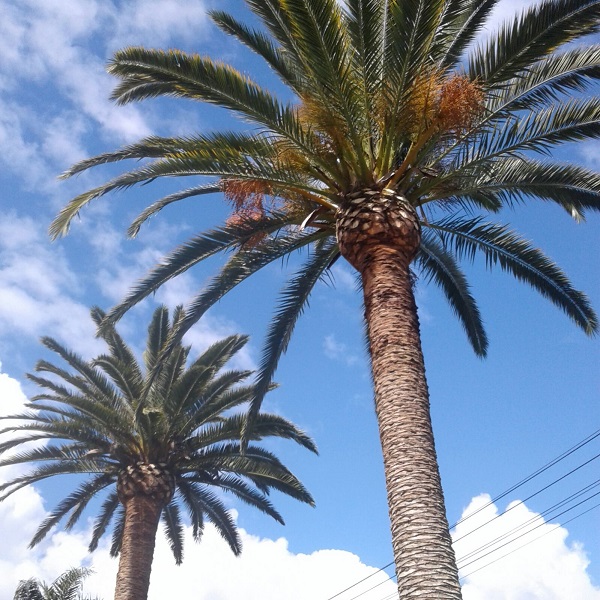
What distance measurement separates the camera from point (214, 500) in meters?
18.4

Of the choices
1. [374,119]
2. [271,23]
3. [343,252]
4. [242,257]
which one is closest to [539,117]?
[374,119]

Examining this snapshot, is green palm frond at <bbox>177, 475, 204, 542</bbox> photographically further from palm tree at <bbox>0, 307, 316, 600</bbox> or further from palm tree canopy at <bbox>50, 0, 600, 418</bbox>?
palm tree canopy at <bbox>50, 0, 600, 418</bbox>

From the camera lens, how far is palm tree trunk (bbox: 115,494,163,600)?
14.8 m

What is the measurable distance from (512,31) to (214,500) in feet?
45.8

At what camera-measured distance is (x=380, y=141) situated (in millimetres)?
8875

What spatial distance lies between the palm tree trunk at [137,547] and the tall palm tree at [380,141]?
7106mm

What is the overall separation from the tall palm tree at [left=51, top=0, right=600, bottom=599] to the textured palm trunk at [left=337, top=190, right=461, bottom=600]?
2 cm

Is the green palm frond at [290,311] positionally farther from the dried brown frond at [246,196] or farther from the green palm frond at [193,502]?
Result: the green palm frond at [193,502]

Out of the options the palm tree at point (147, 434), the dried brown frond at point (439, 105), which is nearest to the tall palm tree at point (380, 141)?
the dried brown frond at point (439, 105)

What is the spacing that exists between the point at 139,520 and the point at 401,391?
10.3m

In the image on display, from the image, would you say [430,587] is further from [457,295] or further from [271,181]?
[457,295]

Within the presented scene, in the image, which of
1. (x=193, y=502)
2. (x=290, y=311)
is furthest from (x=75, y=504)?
(x=290, y=311)

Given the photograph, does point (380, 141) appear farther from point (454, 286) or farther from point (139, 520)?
point (139, 520)

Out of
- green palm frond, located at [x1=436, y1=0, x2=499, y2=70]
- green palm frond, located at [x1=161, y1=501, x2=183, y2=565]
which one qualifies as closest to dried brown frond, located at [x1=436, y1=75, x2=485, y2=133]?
green palm frond, located at [x1=436, y1=0, x2=499, y2=70]
